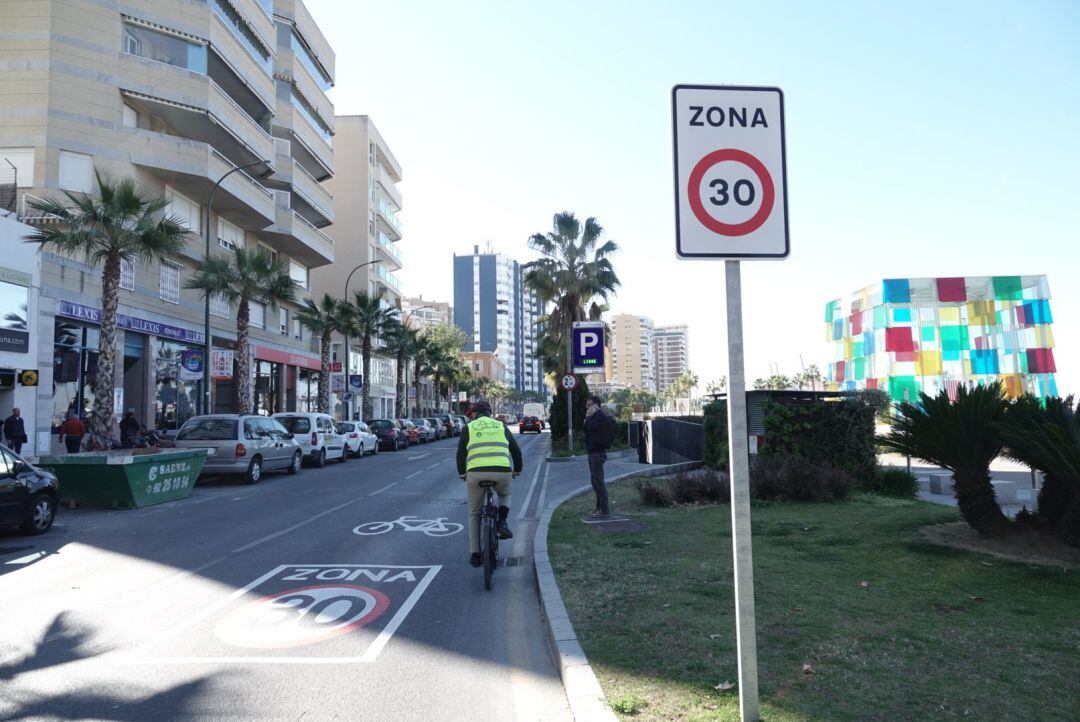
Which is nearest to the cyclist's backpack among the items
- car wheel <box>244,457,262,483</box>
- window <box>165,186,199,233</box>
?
car wheel <box>244,457,262,483</box>

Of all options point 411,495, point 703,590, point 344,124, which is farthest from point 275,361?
point 703,590

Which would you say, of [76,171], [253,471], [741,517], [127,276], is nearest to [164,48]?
[76,171]

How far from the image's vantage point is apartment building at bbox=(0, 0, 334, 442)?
25.5 meters

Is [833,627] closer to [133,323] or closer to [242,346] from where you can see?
[242,346]

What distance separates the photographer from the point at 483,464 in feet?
25.1

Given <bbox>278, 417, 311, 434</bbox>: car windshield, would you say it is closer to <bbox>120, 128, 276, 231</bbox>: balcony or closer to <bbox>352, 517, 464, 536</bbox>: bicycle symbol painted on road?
<bbox>120, 128, 276, 231</bbox>: balcony

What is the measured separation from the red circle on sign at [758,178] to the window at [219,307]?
3326cm

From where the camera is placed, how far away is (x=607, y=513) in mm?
11055

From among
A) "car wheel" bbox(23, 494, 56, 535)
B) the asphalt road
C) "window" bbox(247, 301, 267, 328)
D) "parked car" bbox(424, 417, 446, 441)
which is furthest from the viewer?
"parked car" bbox(424, 417, 446, 441)

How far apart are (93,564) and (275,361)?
32.5 m

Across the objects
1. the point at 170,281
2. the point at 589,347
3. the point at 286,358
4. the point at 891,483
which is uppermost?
the point at 170,281

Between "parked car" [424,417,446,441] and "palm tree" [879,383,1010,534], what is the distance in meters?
40.0

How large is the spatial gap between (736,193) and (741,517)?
1.51 metres

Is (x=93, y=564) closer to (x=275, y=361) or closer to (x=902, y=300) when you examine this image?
(x=275, y=361)
